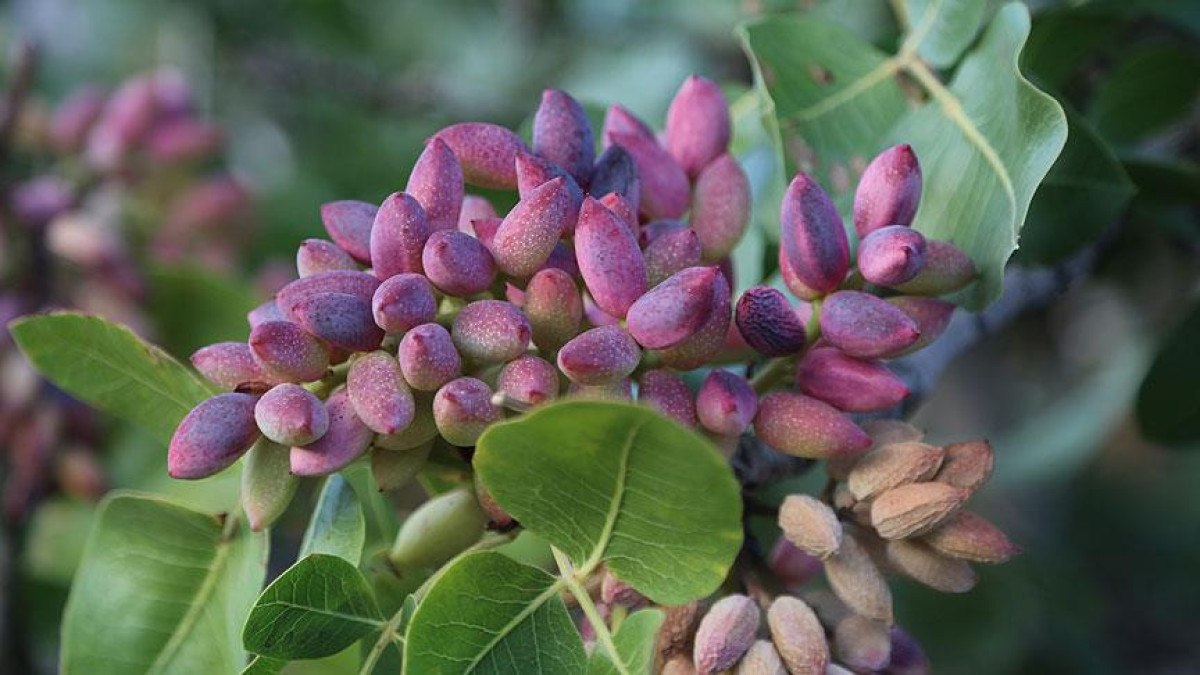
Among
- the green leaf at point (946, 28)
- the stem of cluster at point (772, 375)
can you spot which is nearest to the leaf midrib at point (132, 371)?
the stem of cluster at point (772, 375)

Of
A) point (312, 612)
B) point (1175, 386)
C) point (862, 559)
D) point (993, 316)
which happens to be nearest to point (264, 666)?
point (312, 612)

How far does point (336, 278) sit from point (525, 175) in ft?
0.37

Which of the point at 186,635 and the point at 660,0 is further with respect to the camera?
the point at 660,0

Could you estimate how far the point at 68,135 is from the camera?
1567 mm

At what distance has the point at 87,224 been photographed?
4.63 ft

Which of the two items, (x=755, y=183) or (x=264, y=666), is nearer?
(x=264, y=666)

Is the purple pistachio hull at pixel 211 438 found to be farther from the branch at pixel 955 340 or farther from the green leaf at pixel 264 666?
the branch at pixel 955 340

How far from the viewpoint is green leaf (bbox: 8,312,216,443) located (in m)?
A: 0.76

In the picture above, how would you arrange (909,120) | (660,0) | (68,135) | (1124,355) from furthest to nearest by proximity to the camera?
(1124,355)
(660,0)
(68,135)
(909,120)

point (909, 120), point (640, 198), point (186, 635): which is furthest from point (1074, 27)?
point (186, 635)

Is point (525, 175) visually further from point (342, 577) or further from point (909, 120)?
point (909, 120)

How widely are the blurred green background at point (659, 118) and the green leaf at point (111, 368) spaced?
775 millimetres

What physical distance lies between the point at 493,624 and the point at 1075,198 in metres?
0.48

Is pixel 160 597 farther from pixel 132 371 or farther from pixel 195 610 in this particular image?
pixel 132 371
